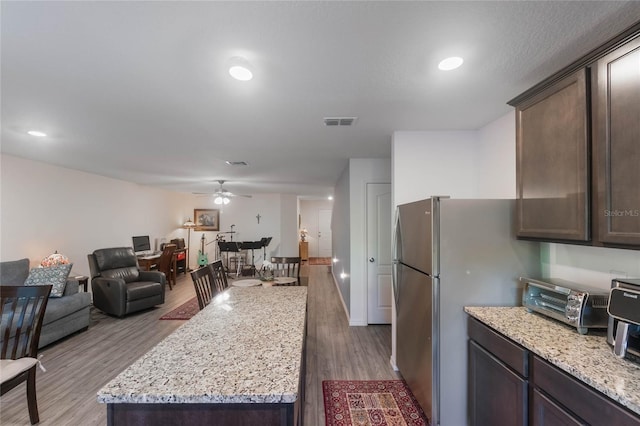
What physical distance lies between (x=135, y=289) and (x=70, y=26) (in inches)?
162

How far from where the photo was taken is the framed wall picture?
8.60 m

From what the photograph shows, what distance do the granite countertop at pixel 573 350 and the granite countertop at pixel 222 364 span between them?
1158 millimetres

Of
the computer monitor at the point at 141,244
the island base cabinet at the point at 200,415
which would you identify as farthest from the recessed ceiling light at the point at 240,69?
the computer monitor at the point at 141,244

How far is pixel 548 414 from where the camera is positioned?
50.5 inches

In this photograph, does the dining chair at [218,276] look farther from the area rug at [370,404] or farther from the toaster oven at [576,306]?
the toaster oven at [576,306]

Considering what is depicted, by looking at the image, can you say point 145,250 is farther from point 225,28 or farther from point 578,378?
point 578,378

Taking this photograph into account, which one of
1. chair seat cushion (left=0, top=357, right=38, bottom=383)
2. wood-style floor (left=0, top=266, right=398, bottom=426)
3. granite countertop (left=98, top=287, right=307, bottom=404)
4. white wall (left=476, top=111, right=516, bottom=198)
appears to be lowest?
wood-style floor (left=0, top=266, right=398, bottom=426)

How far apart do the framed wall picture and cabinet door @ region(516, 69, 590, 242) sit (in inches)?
322

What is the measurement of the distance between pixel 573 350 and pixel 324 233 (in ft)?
33.4

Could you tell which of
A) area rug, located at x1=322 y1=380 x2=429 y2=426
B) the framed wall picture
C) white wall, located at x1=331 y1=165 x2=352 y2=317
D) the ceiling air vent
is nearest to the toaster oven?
area rug, located at x1=322 y1=380 x2=429 y2=426

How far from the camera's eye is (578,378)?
114cm

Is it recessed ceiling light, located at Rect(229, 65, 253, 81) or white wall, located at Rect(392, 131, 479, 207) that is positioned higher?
recessed ceiling light, located at Rect(229, 65, 253, 81)

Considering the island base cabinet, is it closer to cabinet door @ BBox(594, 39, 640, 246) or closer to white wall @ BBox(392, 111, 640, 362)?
cabinet door @ BBox(594, 39, 640, 246)

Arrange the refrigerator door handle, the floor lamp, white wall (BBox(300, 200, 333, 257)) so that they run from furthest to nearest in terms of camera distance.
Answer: white wall (BBox(300, 200, 333, 257)), the floor lamp, the refrigerator door handle
